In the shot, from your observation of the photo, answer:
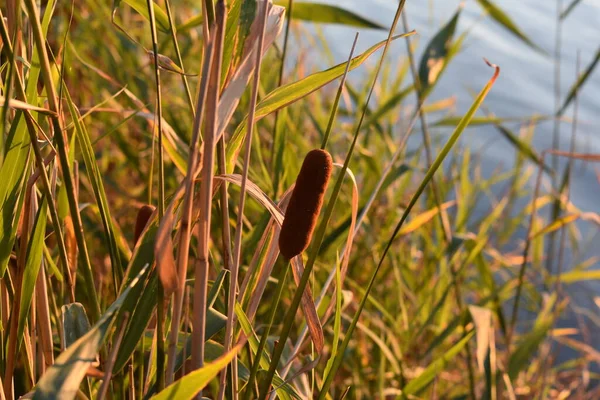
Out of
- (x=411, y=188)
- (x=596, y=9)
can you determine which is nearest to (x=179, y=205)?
(x=411, y=188)

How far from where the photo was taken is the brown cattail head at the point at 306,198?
1.17ft

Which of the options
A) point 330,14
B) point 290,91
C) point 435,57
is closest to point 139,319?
point 290,91

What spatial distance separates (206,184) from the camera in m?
0.32

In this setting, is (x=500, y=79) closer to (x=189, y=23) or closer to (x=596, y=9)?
(x=596, y=9)

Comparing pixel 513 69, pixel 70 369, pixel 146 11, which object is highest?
pixel 146 11

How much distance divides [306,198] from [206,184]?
2.3 inches

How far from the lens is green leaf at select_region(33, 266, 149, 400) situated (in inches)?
11.2

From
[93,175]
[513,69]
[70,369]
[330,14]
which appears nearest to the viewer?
[70,369]

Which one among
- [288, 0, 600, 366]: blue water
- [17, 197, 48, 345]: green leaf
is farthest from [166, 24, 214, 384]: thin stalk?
[288, 0, 600, 366]: blue water

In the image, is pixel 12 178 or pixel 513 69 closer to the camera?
pixel 12 178

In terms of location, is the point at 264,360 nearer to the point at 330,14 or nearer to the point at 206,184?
the point at 206,184

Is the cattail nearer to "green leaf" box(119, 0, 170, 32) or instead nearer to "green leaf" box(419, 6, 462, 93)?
"green leaf" box(119, 0, 170, 32)

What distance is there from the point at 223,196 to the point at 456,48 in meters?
0.68

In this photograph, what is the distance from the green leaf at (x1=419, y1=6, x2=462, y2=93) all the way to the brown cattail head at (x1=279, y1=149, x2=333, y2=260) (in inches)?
17.3
